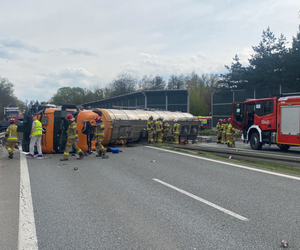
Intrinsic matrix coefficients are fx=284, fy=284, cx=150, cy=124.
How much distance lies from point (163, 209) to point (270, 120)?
10945 millimetres

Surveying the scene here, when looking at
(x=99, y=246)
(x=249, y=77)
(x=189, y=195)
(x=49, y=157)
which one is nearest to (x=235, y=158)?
(x=189, y=195)

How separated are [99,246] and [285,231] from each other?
8.67 ft

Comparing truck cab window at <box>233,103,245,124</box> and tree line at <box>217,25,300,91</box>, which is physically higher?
tree line at <box>217,25,300,91</box>

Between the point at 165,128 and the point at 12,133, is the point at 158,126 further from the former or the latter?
the point at 12,133

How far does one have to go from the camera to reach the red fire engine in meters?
13.1

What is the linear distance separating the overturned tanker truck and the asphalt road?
392cm

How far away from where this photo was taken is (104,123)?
1510 cm

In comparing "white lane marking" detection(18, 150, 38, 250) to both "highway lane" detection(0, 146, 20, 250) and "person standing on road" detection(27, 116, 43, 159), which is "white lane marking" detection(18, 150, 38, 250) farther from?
"person standing on road" detection(27, 116, 43, 159)

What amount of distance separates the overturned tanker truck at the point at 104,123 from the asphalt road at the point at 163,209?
3924 mm

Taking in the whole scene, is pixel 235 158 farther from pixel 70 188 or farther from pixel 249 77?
pixel 249 77

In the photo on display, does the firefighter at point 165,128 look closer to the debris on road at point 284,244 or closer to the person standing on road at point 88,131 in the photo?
the person standing on road at point 88,131

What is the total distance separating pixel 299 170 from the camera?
27.8ft

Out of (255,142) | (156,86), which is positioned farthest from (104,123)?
(156,86)

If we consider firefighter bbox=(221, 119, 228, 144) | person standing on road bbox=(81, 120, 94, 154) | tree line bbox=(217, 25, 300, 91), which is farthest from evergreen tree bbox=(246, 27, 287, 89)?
person standing on road bbox=(81, 120, 94, 154)
